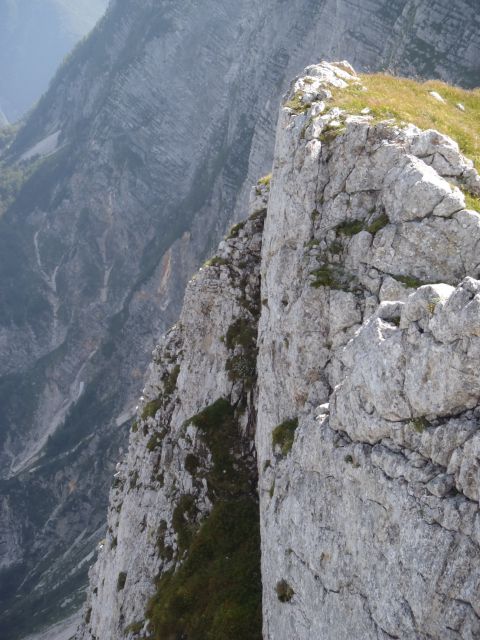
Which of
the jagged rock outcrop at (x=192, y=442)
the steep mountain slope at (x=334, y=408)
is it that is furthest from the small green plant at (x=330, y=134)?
the jagged rock outcrop at (x=192, y=442)

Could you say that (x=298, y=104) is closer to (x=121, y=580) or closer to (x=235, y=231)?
(x=235, y=231)

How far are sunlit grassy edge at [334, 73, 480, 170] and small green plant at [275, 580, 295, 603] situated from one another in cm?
1612

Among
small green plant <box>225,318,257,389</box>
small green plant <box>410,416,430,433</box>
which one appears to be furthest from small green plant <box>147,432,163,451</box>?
small green plant <box>410,416,430,433</box>

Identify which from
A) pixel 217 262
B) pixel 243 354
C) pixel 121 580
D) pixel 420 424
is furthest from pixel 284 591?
pixel 217 262

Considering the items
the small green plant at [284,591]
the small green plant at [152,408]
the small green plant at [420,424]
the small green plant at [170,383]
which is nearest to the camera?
the small green plant at [420,424]

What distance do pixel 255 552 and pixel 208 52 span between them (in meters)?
158

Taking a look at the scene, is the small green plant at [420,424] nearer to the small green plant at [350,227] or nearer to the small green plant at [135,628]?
the small green plant at [350,227]

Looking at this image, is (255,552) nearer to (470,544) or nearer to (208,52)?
(470,544)

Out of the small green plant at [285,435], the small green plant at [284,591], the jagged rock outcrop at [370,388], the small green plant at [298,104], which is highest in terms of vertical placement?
the small green plant at [298,104]

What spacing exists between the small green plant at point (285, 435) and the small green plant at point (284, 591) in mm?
4353

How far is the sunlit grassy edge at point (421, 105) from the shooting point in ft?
76.4

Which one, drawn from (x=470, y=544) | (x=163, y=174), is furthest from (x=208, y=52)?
(x=470, y=544)

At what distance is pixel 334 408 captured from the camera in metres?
18.2

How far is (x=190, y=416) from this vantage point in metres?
35.3
